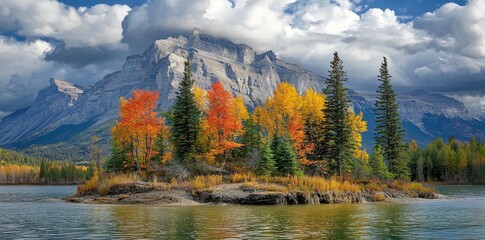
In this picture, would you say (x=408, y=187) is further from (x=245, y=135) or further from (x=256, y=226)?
(x=256, y=226)

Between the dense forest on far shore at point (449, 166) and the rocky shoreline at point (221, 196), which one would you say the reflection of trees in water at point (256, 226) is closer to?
the rocky shoreline at point (221, 196)

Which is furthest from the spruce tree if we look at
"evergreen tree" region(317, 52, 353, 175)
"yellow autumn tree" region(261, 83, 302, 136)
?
"yellow autumn tree" region(261, 83, 302, 136)

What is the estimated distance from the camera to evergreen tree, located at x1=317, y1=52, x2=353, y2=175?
75500 mm

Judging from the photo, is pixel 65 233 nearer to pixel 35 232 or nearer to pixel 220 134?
pixel 35 232

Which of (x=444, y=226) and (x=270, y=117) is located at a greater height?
(x=270, y=117)

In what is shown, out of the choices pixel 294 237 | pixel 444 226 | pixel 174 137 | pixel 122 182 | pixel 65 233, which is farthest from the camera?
pixel 174 137

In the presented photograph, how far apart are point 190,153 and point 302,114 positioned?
2120 centimetres

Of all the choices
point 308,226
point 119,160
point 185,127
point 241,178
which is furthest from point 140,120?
point 308,226

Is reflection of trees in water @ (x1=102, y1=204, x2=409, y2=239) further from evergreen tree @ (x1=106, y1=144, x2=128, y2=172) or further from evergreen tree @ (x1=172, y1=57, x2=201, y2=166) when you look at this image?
evergreen tree @ (x1=106, y1=144, x2=128, y2=172)

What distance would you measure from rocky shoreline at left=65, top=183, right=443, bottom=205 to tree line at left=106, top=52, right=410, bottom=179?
689cm

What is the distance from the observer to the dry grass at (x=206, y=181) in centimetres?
5986

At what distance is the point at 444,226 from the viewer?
105 ft

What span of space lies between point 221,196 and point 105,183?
710 inches

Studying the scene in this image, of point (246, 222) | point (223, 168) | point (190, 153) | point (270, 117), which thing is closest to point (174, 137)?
point (190, 153)
